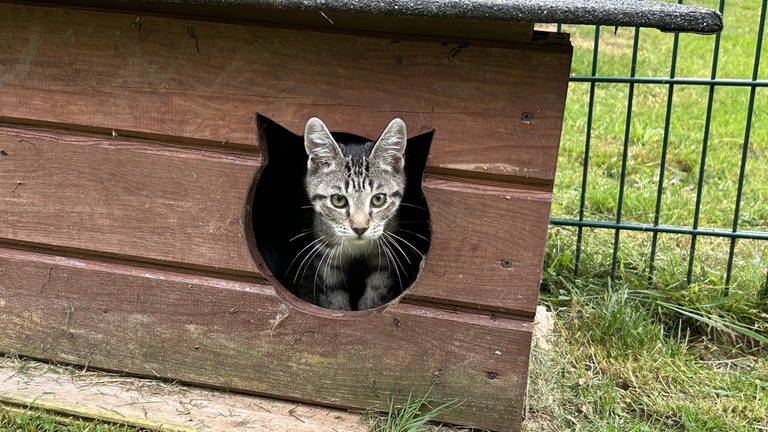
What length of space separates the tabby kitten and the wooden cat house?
0.62 ft

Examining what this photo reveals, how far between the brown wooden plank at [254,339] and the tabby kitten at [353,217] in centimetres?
37

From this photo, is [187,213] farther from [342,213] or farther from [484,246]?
[484,246]

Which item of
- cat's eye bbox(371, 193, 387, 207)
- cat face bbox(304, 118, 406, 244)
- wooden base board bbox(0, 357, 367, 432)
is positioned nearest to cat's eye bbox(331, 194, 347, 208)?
cat face bbox(304, 118, 406, 244)

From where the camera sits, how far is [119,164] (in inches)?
94.0

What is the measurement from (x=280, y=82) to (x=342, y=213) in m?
0.60

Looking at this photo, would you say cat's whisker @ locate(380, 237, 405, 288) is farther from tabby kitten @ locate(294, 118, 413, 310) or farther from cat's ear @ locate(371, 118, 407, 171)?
cat's ear @ locate(371, 118, 407, 171)

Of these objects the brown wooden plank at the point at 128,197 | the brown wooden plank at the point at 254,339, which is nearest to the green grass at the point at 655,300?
the brown wooden plank at the point at 254,339

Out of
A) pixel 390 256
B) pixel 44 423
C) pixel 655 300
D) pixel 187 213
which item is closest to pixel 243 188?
pixel 187 213

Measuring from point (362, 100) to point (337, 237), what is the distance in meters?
0.75

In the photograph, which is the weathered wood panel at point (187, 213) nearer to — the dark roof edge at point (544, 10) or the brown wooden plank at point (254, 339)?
the brown wooden plank at point (254, 339)

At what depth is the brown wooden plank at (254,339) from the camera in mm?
2391

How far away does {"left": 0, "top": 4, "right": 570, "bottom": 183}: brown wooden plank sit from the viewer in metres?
2.11

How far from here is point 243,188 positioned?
7.62 feet

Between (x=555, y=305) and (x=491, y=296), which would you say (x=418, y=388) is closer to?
(x=491, y=296)
